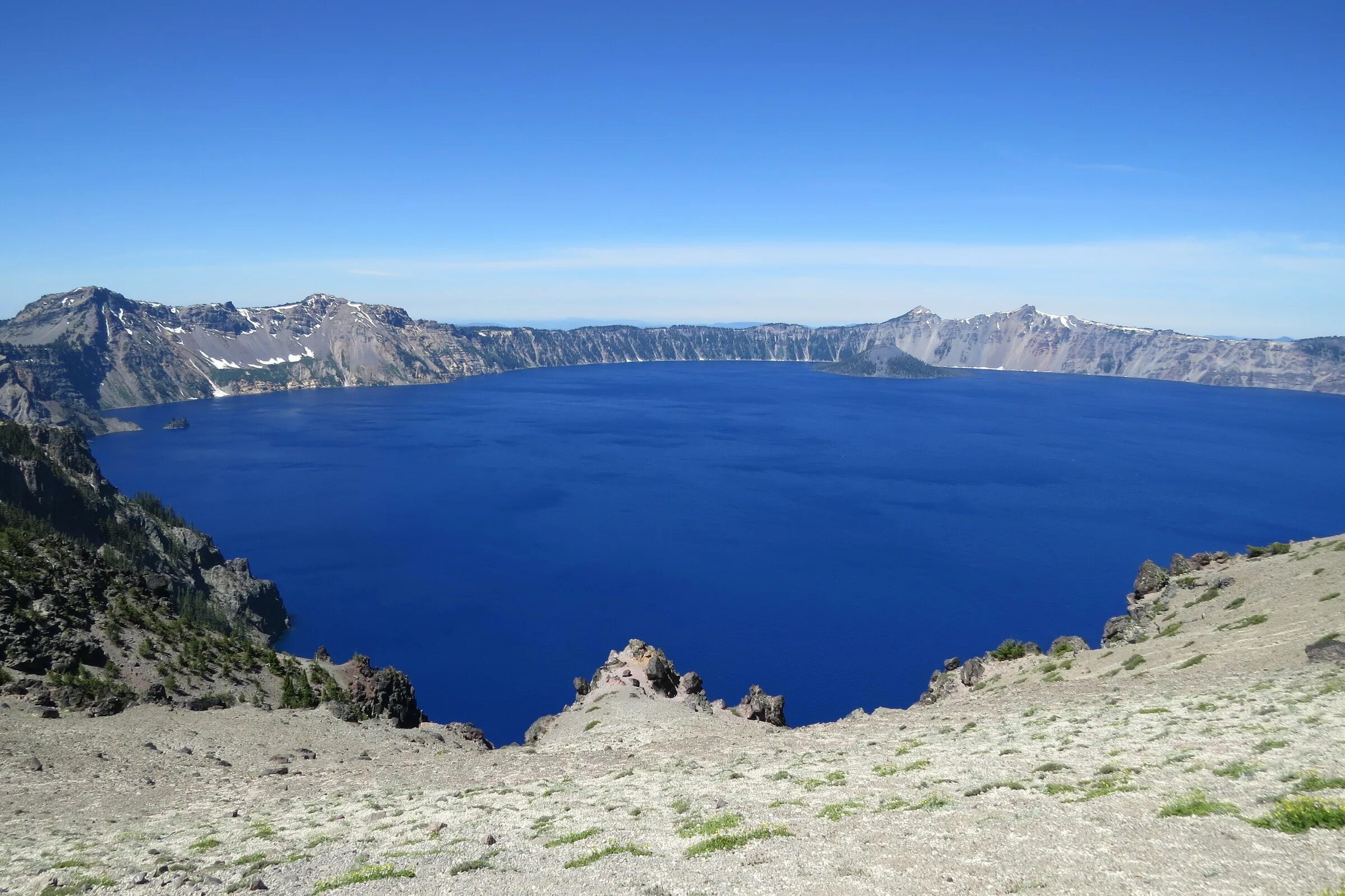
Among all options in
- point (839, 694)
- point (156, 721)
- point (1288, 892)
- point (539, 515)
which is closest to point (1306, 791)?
point (1288, 892)

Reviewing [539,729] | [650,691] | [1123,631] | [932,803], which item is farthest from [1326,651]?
[539,729]

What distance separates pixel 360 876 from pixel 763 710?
3757 cm

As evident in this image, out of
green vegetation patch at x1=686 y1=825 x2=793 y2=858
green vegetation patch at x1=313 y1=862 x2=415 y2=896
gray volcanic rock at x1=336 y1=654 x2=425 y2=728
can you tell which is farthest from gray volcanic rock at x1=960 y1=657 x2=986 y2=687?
green vegetation patch at x1=313 y1=862 x2=415 y2=896

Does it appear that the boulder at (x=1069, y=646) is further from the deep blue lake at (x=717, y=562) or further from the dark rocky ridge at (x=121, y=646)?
the dark rocky ridge at (x=121, y=646)

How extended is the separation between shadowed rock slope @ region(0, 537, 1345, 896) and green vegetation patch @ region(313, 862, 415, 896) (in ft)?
0.63

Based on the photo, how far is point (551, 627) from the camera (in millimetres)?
105438

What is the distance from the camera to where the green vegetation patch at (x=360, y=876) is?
20720mm

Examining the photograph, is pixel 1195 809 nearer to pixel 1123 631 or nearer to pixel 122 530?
pixel 1123 631

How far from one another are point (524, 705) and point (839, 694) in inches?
1380

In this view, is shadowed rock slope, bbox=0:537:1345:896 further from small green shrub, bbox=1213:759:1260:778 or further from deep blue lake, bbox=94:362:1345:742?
deep blue lake, bbox=94:362:1345:742

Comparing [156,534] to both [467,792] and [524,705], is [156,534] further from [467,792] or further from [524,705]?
[467,792]

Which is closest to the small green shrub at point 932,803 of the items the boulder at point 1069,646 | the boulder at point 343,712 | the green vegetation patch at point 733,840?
the green vegetation patch at point 733,840

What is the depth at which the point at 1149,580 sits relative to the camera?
211 ft

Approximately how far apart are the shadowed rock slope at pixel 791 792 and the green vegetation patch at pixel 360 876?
0.19 m
